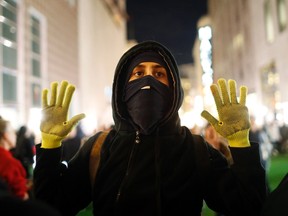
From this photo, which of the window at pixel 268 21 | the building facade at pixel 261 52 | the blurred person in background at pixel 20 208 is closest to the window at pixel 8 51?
the building facade at pixel 261 52

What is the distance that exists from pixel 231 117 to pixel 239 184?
1.41 ft

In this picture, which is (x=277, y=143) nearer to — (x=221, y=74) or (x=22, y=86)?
(x=22, y=86)

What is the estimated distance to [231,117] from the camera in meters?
2.40

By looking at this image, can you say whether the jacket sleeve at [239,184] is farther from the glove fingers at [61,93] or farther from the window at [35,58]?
the window at [35,58]

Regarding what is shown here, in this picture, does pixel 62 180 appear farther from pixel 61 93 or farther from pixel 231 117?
pixel 231 117

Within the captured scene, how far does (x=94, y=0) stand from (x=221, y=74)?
83.8 ft

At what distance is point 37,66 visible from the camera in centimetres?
2052

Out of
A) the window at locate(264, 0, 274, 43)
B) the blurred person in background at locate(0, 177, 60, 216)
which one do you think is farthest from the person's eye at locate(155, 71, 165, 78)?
the window at locate(264, 0, 274, 43)

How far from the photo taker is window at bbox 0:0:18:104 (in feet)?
52.1

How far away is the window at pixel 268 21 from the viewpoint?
25.9 meters

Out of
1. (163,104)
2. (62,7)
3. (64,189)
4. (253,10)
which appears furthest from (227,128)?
(253,10)

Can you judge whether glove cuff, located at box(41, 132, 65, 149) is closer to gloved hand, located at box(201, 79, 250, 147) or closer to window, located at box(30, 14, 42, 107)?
gloved hand, located at box(201, 79, 250, 147)

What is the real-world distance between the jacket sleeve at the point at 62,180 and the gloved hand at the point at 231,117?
0.88 m

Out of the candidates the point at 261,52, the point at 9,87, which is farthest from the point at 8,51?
the point at 261,52
